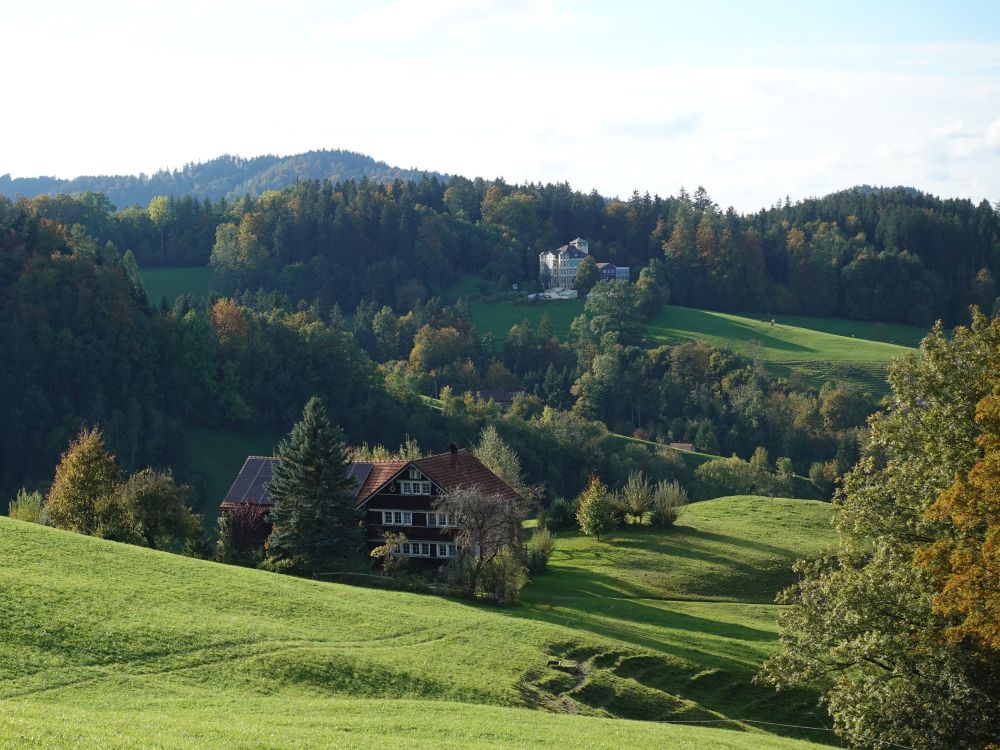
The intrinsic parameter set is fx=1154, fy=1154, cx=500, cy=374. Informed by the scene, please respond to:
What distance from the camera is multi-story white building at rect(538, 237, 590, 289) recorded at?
625 feet

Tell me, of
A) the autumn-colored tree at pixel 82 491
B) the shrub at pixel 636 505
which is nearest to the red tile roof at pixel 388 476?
the autumn-colored tree at pixel 82 491

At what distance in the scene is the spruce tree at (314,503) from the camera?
54.2 metres

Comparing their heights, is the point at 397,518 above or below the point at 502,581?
above

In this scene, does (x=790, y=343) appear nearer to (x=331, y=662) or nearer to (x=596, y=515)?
(x=596, y=515)

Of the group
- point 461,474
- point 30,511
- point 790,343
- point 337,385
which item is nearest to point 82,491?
point 30,511

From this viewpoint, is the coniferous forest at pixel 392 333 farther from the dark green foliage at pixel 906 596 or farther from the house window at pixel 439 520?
the dark green foliage at pixel 906 596

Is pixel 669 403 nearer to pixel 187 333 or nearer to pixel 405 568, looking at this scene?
pixel 187 333

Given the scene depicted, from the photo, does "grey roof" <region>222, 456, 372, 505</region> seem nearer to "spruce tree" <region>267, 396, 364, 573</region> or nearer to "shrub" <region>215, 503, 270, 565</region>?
"shrub" <region>215, 503, 270, 565</region>

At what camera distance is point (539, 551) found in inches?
2453

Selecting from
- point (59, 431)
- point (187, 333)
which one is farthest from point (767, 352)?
point (59, 431)

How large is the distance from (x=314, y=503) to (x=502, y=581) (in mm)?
10563

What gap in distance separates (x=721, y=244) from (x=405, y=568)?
14697 cm

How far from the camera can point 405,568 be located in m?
54.7

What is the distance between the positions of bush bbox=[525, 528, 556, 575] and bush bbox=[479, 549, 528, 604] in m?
9.08
